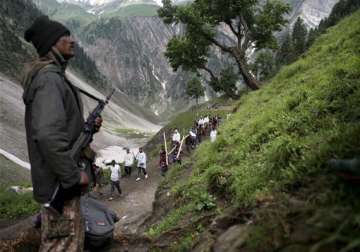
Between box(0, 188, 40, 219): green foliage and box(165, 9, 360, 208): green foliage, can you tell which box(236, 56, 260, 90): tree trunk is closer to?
box(165, 9, 360, 208): green foliage

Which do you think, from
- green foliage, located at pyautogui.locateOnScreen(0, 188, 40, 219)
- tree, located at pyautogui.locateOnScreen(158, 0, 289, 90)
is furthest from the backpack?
tree, located at pyautogui.locateOnScreen(158, 0, 289, 90)

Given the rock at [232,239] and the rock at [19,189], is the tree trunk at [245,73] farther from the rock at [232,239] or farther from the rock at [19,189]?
the rock at [232,239]

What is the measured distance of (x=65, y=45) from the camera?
524 cm

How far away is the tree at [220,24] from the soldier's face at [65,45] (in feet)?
76.5

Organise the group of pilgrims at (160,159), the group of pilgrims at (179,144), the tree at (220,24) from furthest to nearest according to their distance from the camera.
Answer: the tree at (220,24), the group of pilgrims at (179,144), the group of pilgrims at (160,159)

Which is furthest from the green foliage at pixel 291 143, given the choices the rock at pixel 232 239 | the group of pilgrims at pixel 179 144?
the group of pilgrims at pixel 179 144

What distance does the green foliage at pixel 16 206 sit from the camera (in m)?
23.7

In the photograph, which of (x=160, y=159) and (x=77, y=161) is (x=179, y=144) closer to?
(x=160, y=159)

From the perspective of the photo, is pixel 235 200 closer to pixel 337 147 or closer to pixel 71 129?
pixel 337 147

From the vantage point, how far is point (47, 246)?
17.0 feet

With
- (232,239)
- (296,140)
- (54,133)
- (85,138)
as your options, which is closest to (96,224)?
(85,138)

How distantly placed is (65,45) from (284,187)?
3371 millimetres

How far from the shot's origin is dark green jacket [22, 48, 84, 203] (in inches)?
180

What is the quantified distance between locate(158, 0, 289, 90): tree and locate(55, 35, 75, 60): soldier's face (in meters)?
23.3
